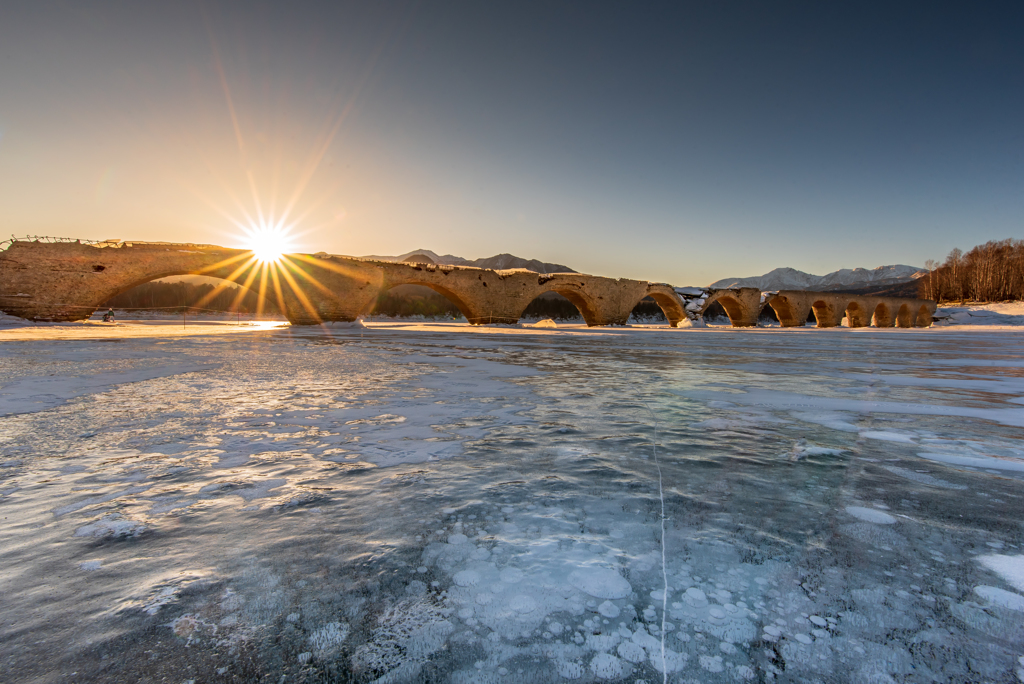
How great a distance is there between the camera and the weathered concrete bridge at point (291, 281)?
16359 mm

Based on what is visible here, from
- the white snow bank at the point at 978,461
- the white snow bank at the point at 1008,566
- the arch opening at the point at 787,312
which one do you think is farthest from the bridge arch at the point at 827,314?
the white snow bank at the point at 1008,566

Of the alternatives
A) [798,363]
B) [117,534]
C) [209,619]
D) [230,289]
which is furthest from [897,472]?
[230,289]

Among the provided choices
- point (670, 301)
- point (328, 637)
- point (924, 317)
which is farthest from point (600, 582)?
point (924, 317)

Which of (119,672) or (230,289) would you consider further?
(230,289)

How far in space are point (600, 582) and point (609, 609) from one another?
0.11m

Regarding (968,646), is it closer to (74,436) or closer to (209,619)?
(209,619)

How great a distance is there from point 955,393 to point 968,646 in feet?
14.1

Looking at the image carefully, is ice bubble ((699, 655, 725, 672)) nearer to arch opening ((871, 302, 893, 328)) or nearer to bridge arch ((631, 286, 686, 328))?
bridge arch ((631, 286, 686, 328))

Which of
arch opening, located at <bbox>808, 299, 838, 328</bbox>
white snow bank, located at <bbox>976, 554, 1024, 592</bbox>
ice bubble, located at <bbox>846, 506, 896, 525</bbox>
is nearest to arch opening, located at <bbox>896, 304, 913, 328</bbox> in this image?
arch opening, located at <bbox>808, 299, 838, 328</bbox>

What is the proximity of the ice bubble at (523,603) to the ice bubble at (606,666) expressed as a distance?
7.4 inches

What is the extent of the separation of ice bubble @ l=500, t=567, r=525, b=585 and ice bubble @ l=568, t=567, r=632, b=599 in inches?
5.1

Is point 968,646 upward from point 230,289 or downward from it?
Result: downward

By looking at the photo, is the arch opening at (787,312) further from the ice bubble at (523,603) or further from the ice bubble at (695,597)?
the ice bubble at (523,603)

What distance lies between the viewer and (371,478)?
5.90 ft
